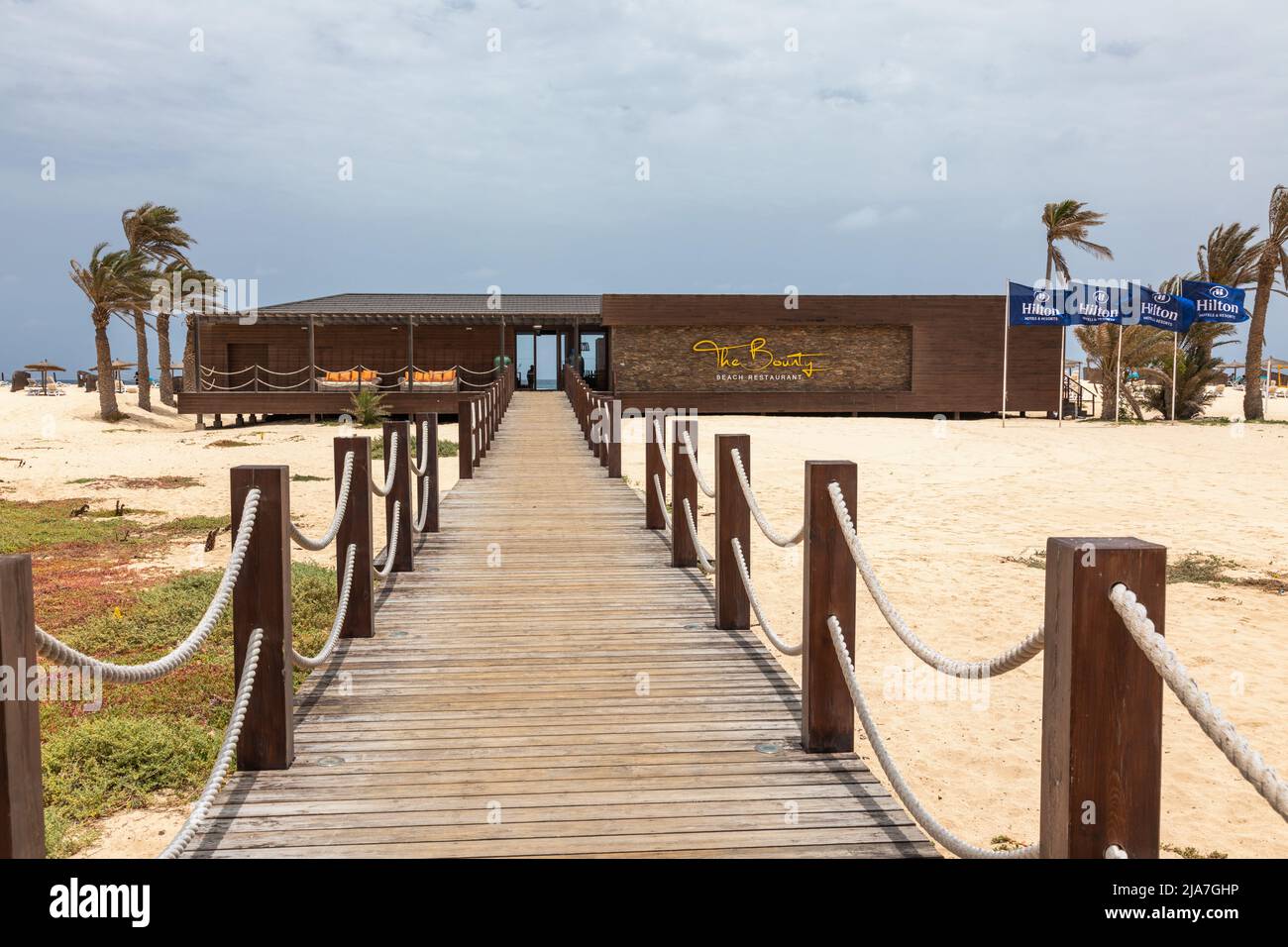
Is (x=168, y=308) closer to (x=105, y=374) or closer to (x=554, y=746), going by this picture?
(x=105, y=374)

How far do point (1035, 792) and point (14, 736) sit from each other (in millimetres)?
5144

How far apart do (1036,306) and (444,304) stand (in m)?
22.2

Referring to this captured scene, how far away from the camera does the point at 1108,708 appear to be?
7.54ft

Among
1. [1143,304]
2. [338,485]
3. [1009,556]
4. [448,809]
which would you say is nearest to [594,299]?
[1143,304]

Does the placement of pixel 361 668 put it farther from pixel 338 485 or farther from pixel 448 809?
pixel 448 809

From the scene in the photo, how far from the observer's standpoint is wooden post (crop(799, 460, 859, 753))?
441cm

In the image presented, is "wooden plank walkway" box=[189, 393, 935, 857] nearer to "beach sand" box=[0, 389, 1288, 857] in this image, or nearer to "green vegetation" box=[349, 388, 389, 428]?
"beach sand" box=[0, 389, 1288, 857]

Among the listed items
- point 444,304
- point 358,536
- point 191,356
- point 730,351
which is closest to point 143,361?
point 191,356

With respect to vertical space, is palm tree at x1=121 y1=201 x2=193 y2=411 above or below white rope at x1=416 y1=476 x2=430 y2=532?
above

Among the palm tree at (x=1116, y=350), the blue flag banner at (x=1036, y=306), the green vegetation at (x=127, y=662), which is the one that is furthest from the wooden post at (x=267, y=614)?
the palm tree at (x=1116, y=350)

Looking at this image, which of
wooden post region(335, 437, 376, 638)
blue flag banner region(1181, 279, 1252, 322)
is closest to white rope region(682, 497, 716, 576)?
wooden post region(335, 437, 376, 638)

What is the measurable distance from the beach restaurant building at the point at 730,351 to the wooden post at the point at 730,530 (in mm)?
26534

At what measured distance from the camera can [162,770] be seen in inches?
218

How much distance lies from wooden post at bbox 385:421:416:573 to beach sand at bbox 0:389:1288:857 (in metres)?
3.22
